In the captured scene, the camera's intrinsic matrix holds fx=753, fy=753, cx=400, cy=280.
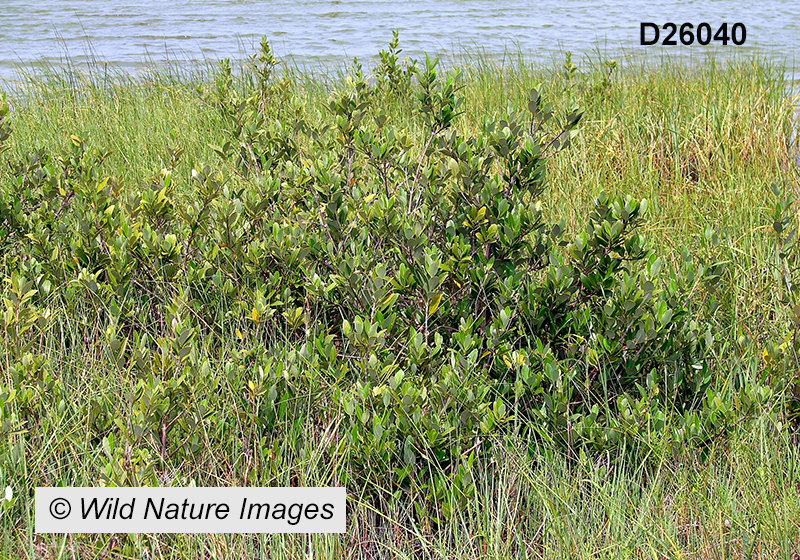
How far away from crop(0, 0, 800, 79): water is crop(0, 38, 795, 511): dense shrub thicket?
235 inches

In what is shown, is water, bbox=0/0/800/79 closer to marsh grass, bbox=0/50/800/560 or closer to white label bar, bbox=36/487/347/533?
marsh grass, bbox=0/50/800/560

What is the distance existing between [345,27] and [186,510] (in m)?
11.4

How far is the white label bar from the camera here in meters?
1.88

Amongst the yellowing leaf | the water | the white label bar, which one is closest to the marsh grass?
the white label bar

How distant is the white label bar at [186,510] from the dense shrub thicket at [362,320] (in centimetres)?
7

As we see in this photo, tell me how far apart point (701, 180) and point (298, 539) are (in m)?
3.25

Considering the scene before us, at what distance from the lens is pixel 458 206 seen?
2.92 metres

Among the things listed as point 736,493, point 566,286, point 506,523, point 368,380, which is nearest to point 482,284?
point 566,286

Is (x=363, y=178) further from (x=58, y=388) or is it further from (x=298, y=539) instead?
(x=298, y=539)

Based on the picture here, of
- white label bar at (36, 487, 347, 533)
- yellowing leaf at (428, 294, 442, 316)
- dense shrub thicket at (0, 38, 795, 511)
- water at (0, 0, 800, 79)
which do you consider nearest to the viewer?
white label bar at (36, 487, 347, 533)

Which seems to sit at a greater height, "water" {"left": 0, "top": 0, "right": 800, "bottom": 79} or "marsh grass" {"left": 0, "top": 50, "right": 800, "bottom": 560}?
"water" {"left": 0, "top": 0, "right": 800, "bottom": 79}

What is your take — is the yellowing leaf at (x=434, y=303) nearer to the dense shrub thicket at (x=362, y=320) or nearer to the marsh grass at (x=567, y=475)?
the dense shrub thicket at (x=362, y=320)

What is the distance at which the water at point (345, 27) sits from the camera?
9891 millimetres

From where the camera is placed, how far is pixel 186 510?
6.26 feet
